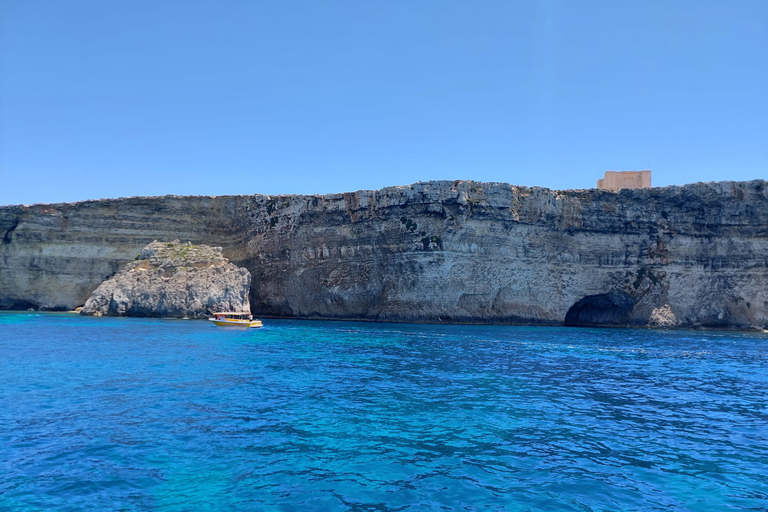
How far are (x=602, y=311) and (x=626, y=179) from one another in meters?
15.6

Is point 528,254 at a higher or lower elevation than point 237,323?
higher

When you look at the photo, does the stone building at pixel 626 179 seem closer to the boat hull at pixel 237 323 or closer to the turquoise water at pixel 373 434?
the turquoise water at pixel 373 434

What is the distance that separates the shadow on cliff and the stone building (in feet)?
42.3

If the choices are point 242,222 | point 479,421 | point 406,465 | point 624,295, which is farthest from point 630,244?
point 406,465

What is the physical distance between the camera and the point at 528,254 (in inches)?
2215

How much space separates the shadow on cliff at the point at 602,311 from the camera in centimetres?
A: 5778

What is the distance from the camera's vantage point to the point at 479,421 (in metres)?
14.4

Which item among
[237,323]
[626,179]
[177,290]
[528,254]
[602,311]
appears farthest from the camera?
[626,179]

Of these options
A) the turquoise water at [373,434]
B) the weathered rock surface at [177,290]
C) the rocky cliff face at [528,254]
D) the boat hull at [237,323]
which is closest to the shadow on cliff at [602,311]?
the rocky cliff face at [528,254]

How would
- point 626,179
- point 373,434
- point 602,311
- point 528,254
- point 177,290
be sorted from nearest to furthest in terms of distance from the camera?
point 373,434 < point 177,290 < point 528,254 < point 602,311 < point 626,179

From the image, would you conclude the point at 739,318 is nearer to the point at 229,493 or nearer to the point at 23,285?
the point at 229,493

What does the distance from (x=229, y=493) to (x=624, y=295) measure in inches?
2165

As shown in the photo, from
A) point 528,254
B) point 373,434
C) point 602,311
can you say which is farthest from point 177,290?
point 373,434

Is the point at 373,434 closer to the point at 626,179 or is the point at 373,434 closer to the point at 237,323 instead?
the point at 237,323
